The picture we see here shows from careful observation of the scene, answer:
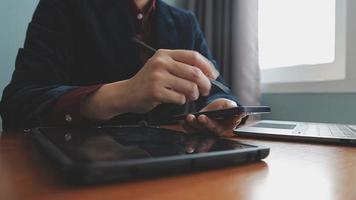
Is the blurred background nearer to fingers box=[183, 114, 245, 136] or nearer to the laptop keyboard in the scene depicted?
the laptop keyboard

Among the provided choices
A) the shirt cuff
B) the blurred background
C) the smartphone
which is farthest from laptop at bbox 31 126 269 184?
the blurred background

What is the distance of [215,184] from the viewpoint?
247mm

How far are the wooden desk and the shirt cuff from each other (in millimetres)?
209

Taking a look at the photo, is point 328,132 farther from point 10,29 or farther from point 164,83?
point 10,29

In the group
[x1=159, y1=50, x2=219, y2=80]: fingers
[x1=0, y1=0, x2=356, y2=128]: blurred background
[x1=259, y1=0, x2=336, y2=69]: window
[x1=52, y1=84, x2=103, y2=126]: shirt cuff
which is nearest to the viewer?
[x1=159, y1=50, x2=219, y2=80]: fingers

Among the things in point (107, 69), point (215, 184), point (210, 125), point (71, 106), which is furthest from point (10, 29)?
point (215, 184)

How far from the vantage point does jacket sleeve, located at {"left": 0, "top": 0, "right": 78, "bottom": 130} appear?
0.61 metres

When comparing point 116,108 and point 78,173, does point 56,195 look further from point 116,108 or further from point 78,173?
point 116,108

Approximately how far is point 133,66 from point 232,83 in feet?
2.19

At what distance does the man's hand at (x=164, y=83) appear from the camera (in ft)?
1.50

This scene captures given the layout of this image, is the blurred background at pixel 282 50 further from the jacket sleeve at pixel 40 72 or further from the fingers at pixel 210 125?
Answer: the fingers at pixel 210 125

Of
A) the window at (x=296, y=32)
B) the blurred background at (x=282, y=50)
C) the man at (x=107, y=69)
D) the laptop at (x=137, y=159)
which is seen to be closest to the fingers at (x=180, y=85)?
the man at (x=107, y=69)

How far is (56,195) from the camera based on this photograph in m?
0.22

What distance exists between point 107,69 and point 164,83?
486 mm
